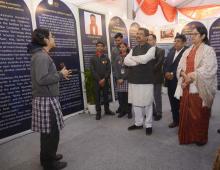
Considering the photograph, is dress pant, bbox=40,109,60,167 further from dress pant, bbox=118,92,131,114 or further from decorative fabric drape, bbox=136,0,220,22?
decorative fabric drape, bbox=136,0,220,22

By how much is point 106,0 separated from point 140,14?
1777 millimetres

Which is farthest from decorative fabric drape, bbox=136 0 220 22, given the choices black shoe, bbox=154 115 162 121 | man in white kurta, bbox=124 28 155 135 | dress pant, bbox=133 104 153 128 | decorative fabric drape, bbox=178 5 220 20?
dress pant, bbox=133 104 153 128

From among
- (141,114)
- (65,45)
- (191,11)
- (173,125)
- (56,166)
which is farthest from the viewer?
(191,11)

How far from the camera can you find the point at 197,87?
9.27 ft

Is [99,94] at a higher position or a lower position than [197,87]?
lower

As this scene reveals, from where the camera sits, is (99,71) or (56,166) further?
(99,71)

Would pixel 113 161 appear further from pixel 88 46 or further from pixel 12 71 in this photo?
pixel 88 46

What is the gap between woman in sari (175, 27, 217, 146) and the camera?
2779 millimetres

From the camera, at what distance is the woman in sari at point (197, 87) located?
278 centimetres

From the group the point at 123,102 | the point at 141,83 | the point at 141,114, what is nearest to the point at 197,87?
the point at 141,83

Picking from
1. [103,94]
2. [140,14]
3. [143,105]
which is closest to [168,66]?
[143,105]

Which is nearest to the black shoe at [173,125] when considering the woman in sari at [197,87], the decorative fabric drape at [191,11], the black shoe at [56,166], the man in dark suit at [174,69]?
the man in dark suit at [174,69]

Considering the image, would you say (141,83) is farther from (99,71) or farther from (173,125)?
(99,71)

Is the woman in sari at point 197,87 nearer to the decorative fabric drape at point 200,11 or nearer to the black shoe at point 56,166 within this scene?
the black shoe at point 56,166
